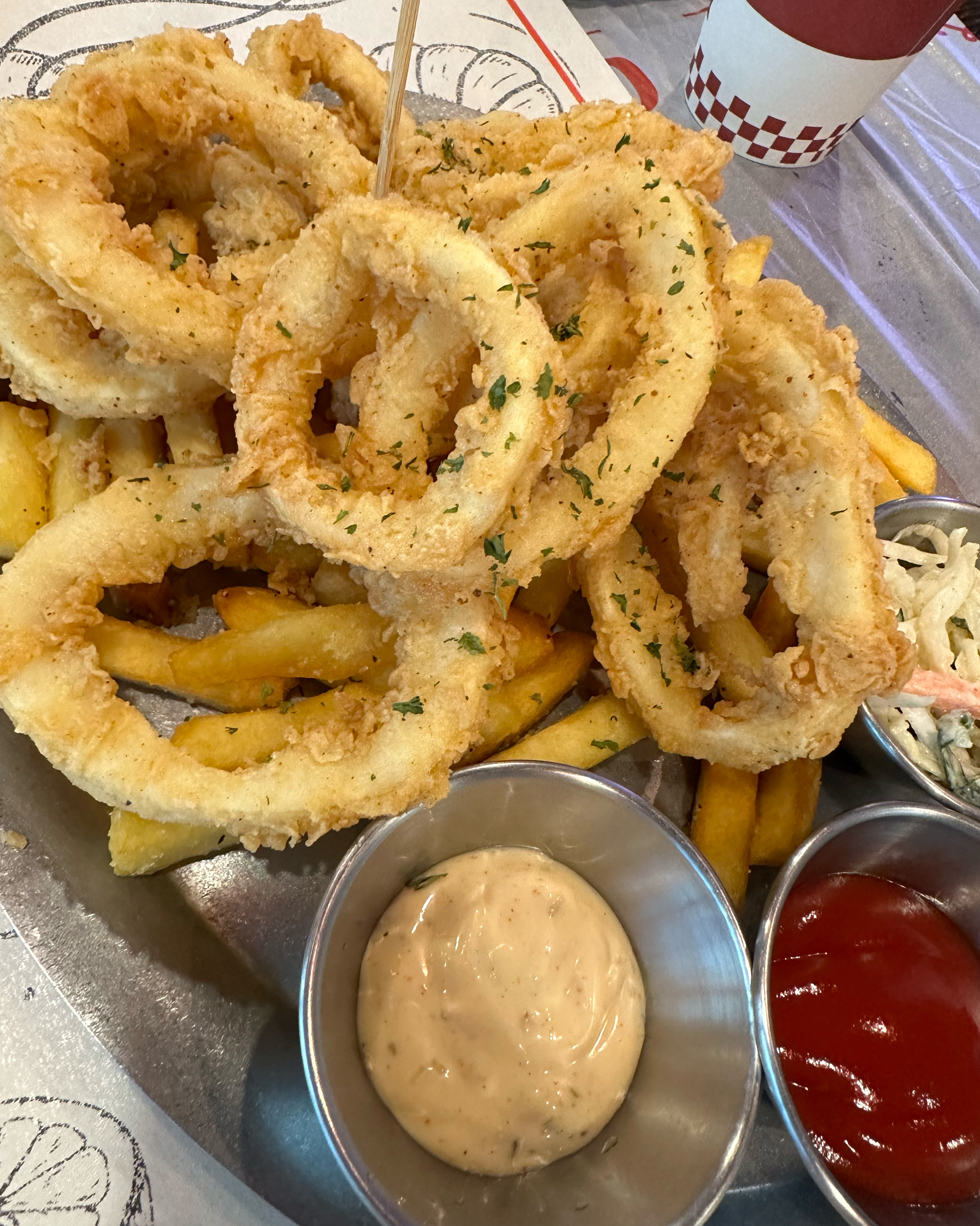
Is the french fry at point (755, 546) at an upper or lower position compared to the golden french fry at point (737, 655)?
upper

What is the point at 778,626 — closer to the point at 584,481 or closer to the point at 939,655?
the point at 939,655

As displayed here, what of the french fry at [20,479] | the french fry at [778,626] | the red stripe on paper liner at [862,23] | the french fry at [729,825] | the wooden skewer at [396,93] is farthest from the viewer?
the red stripe on paper liner at [862,23]

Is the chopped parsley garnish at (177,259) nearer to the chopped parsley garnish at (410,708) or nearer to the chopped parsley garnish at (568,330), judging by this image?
the chopped parsley garnish at (568,330)

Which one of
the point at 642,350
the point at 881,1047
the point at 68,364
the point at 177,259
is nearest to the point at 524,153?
the point at 642,350

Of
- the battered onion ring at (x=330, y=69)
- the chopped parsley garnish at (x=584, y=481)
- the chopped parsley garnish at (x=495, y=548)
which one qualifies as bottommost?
the chopped parsley garnish at (x=495, y=548)

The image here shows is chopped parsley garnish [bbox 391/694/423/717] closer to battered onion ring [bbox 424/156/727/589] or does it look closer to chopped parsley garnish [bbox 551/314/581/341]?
battered onion ring [bbox 424/156/727/589]

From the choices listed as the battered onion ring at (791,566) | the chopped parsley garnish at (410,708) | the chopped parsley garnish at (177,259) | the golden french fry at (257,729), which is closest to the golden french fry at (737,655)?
the battered onion ring at (791,566)
